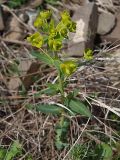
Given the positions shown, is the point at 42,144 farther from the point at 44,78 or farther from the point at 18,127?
the point at 44,78

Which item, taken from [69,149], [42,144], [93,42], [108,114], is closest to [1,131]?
[42,144]

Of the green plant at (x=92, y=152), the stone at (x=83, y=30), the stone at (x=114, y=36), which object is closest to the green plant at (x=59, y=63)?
the green plant at (x=92, y=152)

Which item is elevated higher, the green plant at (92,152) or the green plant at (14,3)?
the green plant at (14,3)

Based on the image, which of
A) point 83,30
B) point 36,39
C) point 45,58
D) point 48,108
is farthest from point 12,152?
point 83,30

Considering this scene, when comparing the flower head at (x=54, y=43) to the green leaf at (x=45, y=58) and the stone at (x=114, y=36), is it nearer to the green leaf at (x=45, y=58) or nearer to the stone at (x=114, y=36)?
the green leaf at (x=45, y=58)

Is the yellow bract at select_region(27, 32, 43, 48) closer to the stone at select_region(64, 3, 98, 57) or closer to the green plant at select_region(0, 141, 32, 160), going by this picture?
the green plant at select_region(0, 141, 32, 160)
